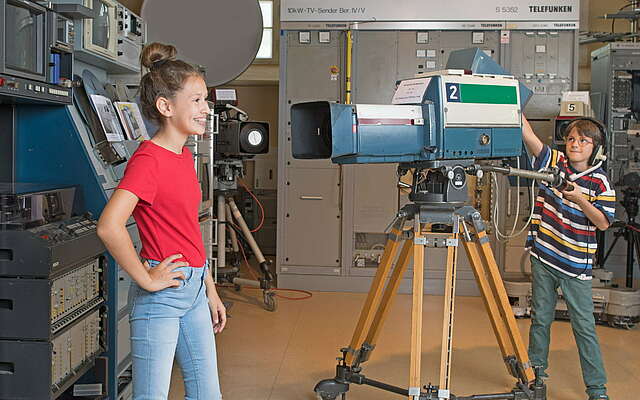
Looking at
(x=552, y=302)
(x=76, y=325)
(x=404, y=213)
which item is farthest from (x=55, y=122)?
(x=552, y=302)

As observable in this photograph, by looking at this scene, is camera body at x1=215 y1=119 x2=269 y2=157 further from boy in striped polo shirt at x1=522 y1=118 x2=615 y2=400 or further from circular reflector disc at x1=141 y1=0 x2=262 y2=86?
boy in striped polo shirt at x1=522 y1=118 x2=615 y2=400

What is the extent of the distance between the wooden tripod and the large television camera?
0.11 metres

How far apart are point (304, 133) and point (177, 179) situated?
895 millimetres

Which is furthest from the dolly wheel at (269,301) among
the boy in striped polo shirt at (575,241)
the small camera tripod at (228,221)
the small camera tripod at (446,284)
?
the boy in striped polo shirt at (575,241)

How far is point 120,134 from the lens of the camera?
321 centimetres

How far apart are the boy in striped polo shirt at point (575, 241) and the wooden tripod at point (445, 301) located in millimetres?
349

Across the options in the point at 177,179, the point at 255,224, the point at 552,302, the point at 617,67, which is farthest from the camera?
the point at 255,224

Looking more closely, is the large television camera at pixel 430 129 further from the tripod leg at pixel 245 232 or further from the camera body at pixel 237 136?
the tripod leg at pixel 245 232

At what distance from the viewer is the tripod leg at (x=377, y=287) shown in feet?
9.95

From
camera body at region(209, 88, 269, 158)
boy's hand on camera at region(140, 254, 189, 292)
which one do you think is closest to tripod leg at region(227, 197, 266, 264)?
camera body at region(209, 88, 269, 158)

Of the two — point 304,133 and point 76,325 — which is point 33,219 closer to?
point 76,325

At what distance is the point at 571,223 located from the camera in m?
3.43

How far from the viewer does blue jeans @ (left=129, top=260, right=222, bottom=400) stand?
196 centimetres

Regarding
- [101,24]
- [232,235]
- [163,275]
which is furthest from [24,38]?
[232,235]
